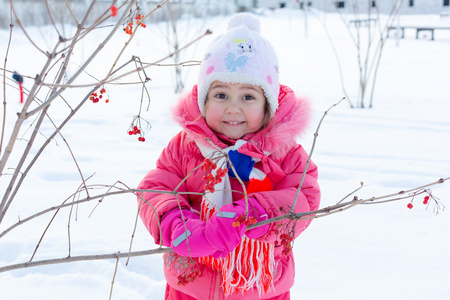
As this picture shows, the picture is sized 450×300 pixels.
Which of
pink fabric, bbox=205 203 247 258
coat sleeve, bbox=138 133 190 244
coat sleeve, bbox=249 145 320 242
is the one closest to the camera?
pink fabric, bbox=205 203 247 258

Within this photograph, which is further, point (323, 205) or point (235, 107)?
point (323, 205)

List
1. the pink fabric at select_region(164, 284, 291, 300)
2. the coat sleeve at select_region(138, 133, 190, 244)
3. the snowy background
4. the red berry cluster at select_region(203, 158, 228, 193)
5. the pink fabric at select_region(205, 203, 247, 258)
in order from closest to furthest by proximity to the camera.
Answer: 1. the red berry cluster at select_region(203, 158, 228, 193)
2. the pink fabric at select_region(205, 203, 247, 258)
3. the coat sleeve at select_region(138, 133, 190, 244)
4. the pink fabric at select_region(164, 284, 291, 300)
5. the snowy background

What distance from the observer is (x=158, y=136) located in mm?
4324

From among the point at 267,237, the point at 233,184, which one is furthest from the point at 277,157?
the point at 267,237

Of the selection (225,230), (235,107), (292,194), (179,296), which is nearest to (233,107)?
(235,107)

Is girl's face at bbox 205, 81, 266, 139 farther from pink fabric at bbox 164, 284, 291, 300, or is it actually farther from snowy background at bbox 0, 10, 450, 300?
pink fabric at bbox 164, 284, 291, 300

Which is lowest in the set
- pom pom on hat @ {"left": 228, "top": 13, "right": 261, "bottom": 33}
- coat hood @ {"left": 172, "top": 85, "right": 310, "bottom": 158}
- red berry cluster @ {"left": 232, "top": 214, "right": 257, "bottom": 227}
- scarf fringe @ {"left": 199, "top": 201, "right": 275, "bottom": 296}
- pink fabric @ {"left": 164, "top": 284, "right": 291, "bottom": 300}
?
pink fabric @ {"left": 164, "top": 284, "right": 291, "bottom": 300}

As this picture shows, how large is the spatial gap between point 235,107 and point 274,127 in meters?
0.14

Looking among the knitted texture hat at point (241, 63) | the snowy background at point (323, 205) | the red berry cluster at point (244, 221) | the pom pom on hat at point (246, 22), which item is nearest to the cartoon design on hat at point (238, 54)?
the knitted texture hat at point (241, 63)

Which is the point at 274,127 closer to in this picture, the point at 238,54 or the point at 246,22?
the point at 238,54

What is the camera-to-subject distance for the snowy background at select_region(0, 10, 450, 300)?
2061mm

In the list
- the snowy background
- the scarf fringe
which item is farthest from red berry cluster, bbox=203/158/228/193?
the snowy background

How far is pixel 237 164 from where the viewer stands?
56.8 inches

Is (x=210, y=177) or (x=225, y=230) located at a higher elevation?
(x=210, y=177)
